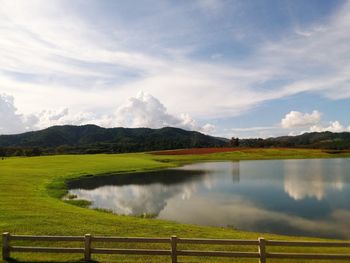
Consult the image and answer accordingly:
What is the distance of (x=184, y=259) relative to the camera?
20.5 meters

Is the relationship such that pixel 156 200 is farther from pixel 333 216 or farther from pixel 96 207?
pixel 333 216

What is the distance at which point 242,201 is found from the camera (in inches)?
1822

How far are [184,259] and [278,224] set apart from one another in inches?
672

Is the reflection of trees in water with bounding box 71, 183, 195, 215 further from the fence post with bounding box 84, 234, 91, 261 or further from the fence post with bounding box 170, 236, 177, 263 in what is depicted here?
the fence post with bounding box 170, 236, 177, 263

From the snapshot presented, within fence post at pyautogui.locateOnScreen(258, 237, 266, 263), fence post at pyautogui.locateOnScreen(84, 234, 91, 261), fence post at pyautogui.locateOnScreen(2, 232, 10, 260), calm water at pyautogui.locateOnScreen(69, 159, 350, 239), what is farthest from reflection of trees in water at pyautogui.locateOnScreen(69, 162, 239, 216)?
fence post at pyautogui.locateOnScreen(258, 237, 266, 263)

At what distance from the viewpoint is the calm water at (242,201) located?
114 feet

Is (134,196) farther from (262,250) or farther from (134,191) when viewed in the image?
(262,250)

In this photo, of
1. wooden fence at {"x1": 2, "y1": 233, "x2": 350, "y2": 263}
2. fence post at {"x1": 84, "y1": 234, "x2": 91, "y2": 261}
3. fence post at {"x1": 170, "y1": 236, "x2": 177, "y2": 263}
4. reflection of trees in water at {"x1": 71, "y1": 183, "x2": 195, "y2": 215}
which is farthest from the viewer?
reflection of trees in water at {"x1": 71, "y1": 183, "x2": 195, "y2": 215}

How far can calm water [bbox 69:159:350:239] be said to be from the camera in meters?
34.8

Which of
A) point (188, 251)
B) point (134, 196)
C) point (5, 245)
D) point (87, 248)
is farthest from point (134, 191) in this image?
point (188, 251)

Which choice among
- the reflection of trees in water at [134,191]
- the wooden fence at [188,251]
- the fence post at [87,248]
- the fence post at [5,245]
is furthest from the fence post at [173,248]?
the reflection of trees in water at [134,191]

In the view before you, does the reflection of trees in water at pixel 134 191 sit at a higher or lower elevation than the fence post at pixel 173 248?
lower

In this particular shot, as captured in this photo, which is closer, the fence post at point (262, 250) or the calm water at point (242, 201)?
the fence post at point (262, 250)

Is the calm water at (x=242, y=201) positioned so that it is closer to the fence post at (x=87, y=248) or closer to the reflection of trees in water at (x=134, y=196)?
the reflection of trees in water at (x=134, y=196)
